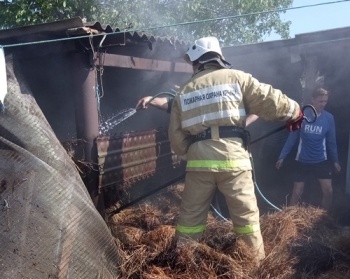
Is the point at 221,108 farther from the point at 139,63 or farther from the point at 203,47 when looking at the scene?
the point at 139,63

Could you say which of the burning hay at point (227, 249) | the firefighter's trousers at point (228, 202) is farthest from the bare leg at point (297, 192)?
the firefighter's trousers at point (228, 202)

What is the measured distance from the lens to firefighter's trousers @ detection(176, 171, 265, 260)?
12.0ft

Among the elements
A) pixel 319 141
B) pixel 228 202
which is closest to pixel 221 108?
pixel 228 202

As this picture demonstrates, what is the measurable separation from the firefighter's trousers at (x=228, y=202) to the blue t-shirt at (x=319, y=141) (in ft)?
7.85

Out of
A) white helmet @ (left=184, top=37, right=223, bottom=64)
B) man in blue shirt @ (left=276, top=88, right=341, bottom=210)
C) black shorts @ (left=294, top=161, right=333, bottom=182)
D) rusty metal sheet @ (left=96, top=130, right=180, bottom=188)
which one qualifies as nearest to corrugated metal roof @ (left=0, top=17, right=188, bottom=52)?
white helmet @ (left=184, top=37, right=223, bottom=64)

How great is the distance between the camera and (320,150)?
19.2 feet

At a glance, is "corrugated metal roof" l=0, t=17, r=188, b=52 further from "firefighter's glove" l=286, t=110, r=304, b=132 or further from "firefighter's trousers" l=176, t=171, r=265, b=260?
"firefighter's glove" l=286, t=110, r=304, b=132

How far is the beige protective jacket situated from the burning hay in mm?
709

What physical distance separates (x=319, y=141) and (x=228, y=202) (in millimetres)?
2556

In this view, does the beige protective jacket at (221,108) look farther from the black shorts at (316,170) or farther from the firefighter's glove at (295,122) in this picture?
the black shorts at (316,170)

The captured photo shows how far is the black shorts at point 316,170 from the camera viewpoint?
5863mm

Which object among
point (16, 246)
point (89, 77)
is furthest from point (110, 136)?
point (16, 246)

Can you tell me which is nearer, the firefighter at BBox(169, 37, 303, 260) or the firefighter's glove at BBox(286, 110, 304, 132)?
the firefighter at BBox(169, 37, 303, 260)

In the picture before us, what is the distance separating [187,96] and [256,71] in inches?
149
